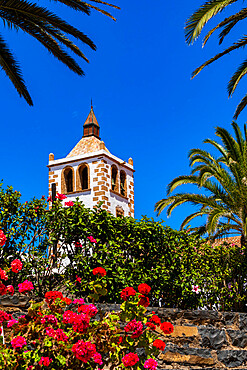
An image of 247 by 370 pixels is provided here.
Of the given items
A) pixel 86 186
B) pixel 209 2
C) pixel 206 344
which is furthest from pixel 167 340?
pixel 86 186

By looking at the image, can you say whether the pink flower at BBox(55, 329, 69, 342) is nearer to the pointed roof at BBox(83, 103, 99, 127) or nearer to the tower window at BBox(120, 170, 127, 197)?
the tower window at BBox(120, 170, 127, 197)

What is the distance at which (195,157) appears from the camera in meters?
17.6

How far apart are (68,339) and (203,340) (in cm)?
285

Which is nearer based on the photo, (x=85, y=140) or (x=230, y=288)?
(x=230, y=288)

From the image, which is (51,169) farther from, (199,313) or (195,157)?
(199,313)

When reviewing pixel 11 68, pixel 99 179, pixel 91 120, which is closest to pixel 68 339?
pixel 11 68

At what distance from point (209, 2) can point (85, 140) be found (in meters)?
29.8

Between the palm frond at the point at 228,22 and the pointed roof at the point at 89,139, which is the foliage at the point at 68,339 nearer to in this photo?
the palm frond at the point at 228,22

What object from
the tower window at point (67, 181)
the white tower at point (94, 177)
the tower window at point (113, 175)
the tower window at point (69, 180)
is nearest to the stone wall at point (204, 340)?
the white tower at point (94, 177)

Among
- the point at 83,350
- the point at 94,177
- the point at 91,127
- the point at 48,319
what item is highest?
the point at 91,127

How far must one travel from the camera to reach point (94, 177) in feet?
112

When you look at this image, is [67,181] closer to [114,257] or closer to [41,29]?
[41,29]

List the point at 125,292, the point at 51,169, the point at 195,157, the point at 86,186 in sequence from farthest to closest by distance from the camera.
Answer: the point at 51,169
the point at 86,186
the point at 195,157
the point at 125,292

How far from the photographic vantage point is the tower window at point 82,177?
35719mm
